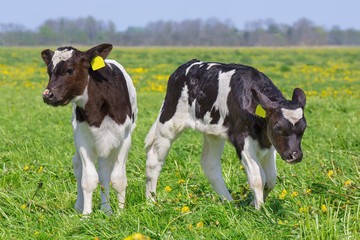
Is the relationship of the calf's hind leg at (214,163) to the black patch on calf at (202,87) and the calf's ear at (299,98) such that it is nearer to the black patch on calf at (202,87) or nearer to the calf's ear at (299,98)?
the black patch on calf at (202,87)

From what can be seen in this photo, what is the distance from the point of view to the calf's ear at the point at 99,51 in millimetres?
4801

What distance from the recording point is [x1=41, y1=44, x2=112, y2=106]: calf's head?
14.8 feet

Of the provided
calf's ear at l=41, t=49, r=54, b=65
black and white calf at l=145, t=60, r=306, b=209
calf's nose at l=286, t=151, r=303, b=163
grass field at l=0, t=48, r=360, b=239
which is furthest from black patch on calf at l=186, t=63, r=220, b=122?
calf's ear at l=41, t=49, r=54, b=65

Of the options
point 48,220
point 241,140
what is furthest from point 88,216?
point 241,140

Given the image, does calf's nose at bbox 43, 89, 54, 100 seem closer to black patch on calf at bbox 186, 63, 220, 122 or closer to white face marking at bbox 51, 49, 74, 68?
white face marking at bbox 51, 49, 74, 68

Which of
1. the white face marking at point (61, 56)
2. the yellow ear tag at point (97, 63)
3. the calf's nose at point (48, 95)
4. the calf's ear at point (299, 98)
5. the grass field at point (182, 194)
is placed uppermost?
the white face marking at point (61, 56)

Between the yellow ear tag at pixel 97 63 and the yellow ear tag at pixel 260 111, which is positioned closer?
the yellow ear tag at pixel 260 111

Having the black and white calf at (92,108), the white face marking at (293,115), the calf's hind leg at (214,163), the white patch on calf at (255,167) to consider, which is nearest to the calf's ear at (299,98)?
the white face marking at (293,115)

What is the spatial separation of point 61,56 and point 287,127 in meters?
2.19

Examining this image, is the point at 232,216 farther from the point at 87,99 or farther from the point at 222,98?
the point at 87,99

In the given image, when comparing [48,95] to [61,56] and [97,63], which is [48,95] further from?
[97,63]

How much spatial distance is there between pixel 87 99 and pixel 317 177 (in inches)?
104

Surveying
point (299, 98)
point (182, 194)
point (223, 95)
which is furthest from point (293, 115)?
point (182, 194)

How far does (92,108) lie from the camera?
480 centimetres
